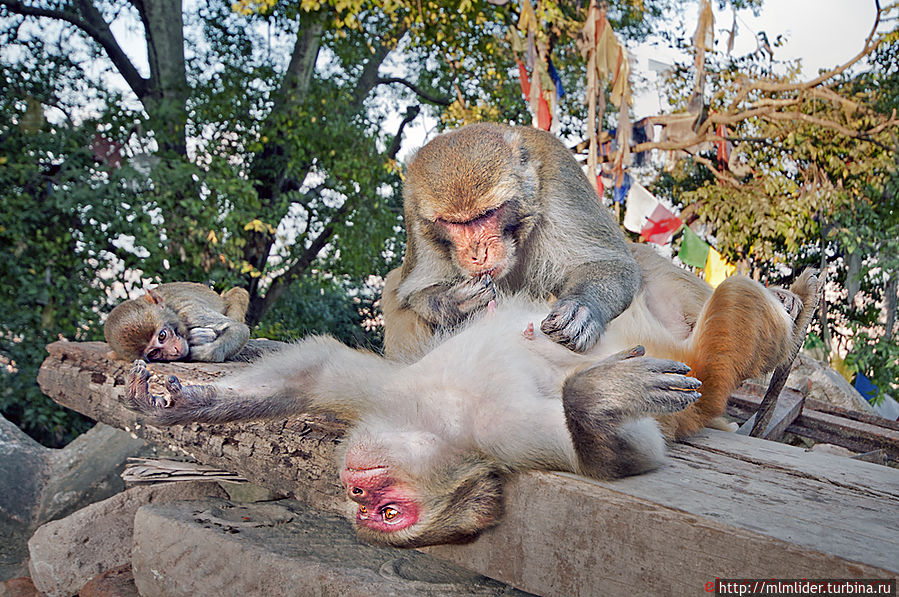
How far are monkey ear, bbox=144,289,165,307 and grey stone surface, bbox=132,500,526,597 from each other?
102 cm

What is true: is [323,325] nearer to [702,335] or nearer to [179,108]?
[179,108]

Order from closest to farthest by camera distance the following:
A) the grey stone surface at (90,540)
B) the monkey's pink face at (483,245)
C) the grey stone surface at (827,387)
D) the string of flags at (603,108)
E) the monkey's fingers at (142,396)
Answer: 1. the monkey's fingers at (142,396)
2. the monkey's pink face at (483,245)
3. the grey stone surface at (90,540)
4. the grey stone surface at (827,387)
5. the string of flags at (603,108)

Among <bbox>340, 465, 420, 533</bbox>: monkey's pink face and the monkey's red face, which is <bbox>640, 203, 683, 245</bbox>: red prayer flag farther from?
<bbox>340, 465, 420, 533</bbox>: monkey's pink face

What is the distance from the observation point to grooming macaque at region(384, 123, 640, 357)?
2029 mm

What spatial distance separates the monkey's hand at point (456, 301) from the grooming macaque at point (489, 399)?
8 cm

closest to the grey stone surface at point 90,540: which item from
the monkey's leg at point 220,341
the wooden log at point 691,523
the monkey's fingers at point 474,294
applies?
the monkey's leg at point 220,341

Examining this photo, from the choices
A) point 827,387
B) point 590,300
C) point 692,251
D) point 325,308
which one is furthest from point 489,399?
point 325,308

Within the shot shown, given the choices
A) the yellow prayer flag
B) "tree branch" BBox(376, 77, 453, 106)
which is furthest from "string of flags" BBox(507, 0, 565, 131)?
"tree branch" BBox(376, 77, 453, 106)

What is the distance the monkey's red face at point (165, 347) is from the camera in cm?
276

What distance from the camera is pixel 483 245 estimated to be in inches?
80.0

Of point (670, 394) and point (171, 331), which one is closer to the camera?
point (670, 394)

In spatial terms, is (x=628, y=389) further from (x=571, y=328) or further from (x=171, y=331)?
(x=171, y=331)

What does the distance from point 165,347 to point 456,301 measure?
136cm

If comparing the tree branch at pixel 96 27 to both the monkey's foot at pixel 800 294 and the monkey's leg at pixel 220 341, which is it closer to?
the monkey's leg at pixel 220 341
